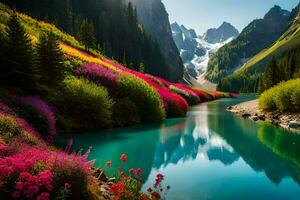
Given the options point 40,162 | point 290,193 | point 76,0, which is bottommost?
point 290,193

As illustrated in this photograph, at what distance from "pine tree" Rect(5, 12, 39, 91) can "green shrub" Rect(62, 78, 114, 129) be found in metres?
3.32

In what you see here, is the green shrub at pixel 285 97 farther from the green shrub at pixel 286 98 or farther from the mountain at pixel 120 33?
the mountain at pixel 120 33

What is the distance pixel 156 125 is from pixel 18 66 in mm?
12204

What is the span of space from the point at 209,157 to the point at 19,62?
36.1ft

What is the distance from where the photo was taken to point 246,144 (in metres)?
20.1

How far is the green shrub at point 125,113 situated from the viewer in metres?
25.5

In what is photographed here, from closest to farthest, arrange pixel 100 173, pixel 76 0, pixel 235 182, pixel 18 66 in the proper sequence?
pixel 100 173 < pixel 235 182 < pixel 18 66 < pixel 76 0

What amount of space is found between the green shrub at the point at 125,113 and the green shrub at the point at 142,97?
0.88 m

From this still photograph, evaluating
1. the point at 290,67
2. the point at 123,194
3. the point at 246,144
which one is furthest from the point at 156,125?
the point at 290,67

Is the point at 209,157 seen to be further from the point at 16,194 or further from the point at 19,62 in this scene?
the point at 16,194

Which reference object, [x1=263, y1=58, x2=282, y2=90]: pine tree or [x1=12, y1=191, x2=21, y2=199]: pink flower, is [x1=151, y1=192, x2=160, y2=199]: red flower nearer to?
[x1=12, y1=191, x2=21, y2=199]: pink flower

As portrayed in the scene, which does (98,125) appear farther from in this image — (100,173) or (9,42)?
(100,173)

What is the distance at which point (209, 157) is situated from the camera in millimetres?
16781

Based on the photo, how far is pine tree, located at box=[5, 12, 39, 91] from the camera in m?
18.1
